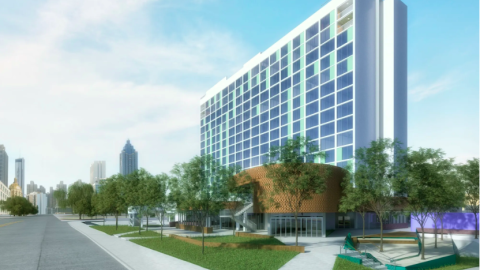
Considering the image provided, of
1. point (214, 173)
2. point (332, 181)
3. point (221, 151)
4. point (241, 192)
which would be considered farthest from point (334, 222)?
point (221, 151)

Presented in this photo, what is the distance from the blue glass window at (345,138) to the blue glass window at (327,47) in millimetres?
14466

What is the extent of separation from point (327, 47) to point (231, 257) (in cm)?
5151

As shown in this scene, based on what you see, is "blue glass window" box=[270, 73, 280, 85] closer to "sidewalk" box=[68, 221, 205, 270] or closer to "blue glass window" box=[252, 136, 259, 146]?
"blue glass window" box=[252, 136, 259, 146]

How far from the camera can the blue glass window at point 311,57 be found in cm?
7316

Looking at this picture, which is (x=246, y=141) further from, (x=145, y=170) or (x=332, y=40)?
(x=145, y=170)

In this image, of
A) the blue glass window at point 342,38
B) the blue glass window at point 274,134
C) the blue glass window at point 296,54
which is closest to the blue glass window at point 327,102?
the blue glass window at point 342,38

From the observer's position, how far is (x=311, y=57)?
7431 cm

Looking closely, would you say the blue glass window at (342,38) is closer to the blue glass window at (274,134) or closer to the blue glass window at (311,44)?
the blue glass window at (311,44)

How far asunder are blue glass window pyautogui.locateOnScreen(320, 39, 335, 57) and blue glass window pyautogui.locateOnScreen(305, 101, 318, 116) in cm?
847

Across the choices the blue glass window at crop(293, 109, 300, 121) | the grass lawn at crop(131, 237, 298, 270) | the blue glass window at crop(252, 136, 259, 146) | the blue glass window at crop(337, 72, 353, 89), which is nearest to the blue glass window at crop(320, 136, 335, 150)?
the blue glass window at crop(337, 72, 353, 89)

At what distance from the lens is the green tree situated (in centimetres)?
10344

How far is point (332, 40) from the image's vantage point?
69375 millimetres

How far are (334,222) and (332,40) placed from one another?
98.6ft

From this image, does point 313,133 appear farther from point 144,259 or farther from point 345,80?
point 144,259
